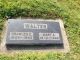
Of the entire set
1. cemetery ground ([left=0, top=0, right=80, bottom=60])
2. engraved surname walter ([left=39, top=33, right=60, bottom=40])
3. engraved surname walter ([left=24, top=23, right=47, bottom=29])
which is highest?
cemetery ground ([left=0, top=0, right=80, bottom=60])

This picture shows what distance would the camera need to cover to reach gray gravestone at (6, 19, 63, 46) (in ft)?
12.8

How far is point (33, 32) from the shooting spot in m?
4.04

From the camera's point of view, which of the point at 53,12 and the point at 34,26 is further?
the point at 53,12

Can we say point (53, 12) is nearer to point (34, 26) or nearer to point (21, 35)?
point (34, 26)

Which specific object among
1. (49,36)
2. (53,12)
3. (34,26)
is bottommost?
(49,36)

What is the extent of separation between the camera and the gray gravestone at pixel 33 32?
12.8ft

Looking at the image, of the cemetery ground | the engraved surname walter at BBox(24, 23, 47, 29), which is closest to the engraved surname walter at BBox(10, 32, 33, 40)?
the engraved surname walter at BBox(24, 23, 47, 29)

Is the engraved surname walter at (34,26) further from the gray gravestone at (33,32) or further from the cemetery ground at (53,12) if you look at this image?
the cemetery ground at (53,12)

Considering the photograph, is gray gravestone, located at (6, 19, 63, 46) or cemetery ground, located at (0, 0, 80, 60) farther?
cemetery ground, located at (0, 0, 80, 60)

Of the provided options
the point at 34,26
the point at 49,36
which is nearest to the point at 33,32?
the point at 34,26

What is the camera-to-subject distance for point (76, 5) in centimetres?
498

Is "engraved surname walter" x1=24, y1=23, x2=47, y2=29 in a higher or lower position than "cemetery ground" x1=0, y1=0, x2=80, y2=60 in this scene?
lower

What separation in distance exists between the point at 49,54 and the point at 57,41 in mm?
295

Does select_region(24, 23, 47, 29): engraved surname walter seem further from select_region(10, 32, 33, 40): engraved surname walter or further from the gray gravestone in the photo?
select_region(10, 32, 33, 40): engraved surname walter
